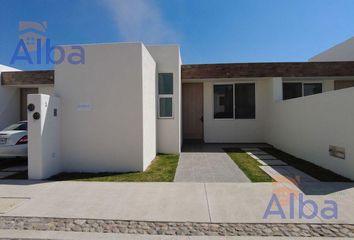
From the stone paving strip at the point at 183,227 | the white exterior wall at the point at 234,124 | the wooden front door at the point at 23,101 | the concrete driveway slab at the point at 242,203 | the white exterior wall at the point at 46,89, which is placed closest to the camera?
the stone paving strip at the point at 183,227

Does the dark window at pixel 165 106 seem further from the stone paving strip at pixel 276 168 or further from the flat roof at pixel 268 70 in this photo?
the stone paving strip at pixel 276 168

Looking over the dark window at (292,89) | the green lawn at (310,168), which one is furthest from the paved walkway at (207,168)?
the dark window at (292,89)

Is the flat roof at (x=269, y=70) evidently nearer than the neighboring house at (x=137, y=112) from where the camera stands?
No

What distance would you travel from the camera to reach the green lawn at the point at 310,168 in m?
5.52

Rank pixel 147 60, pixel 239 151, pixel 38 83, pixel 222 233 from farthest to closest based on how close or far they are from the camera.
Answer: pixel 38 83 → pixel 239 151 → pixel 147 60 → pixel 222 233

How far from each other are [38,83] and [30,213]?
8.97 m

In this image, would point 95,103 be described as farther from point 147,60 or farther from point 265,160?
point 265,160

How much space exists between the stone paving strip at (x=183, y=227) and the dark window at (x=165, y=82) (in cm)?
609

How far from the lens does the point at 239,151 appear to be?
9.30m

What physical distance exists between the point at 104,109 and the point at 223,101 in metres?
6.77

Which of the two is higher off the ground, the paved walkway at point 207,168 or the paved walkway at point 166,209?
the paved walkway at point 207,168

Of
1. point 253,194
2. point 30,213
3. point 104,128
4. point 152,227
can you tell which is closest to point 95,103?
point 104,128

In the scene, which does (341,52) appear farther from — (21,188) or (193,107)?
(21,188)
